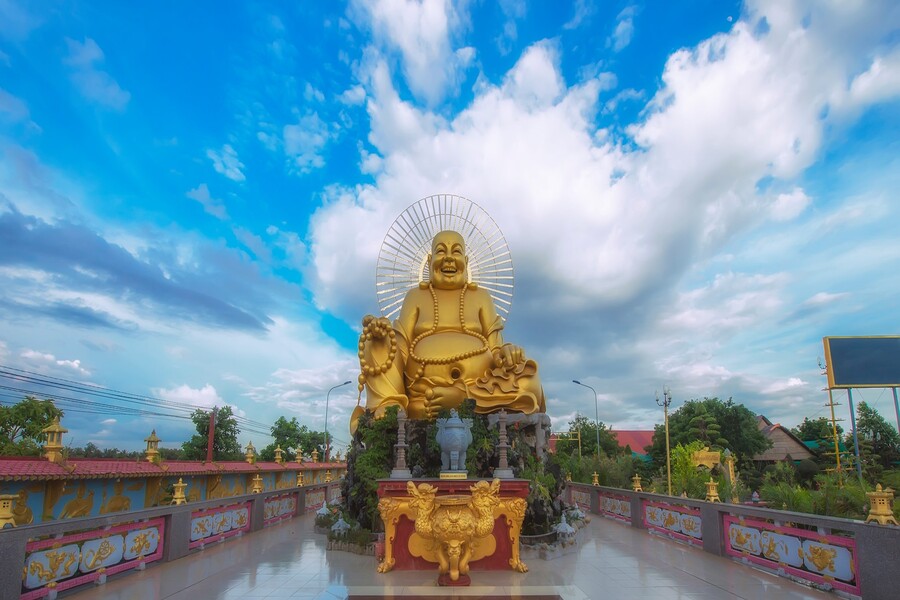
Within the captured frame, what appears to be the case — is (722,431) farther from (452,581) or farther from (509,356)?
(452,581)

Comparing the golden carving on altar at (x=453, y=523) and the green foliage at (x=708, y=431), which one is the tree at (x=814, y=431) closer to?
the green foliage at (x=708, y=431)

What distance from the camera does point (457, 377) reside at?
10.8m

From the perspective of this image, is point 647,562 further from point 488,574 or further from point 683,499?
point 488,574

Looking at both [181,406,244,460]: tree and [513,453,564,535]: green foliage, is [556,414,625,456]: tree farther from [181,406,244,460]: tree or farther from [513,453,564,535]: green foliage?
[513,453,564,535]: green foliage

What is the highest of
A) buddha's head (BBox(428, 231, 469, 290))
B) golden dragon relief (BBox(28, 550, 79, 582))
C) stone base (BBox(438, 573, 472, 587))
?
buddha's head (BBox(428, 231, 469, 290))

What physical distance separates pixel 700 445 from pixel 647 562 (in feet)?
64.5

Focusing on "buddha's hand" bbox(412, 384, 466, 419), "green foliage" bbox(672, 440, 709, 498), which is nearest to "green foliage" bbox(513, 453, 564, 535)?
"buddha's hand" bbox(412, 384, 466, 419)

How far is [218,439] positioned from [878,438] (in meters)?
27.1

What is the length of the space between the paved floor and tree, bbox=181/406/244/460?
16985mm

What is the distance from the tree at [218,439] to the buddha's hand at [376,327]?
16.8m

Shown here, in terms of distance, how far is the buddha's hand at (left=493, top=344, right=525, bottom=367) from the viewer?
10453 mm

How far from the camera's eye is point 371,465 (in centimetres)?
949

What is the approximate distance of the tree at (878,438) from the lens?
21.8 m

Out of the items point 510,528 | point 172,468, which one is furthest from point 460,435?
point 172,468
